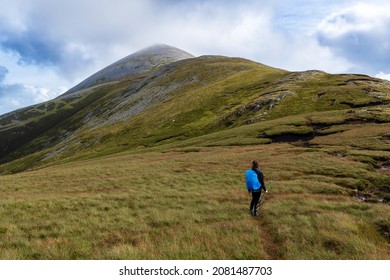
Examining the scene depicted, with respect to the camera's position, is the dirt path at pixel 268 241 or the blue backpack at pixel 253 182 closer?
the dirt path at pixel 268 241

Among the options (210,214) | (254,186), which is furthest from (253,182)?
(210,214)

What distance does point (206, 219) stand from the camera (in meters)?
17.9

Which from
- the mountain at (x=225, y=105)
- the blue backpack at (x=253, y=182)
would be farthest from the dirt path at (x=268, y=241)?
the mountain at (x=225, y=105)

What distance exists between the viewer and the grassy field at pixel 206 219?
39.7 ft

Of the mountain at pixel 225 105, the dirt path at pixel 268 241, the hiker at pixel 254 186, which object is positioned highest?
the mountain at pixel 225 105

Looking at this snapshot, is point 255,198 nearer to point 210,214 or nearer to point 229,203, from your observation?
point 210,214

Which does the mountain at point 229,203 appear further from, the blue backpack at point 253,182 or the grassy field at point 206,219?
the blue backpack at point 253,182

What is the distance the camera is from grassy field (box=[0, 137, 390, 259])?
1209cm

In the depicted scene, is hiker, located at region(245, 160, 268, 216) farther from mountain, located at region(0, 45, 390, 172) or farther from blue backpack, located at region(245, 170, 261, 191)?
mountain, located at region(0, 45, 390, 172)

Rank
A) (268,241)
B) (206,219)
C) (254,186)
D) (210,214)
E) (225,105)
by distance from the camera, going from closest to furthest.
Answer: (268,241) < (206,219) < (254,186) < (210,214) < (225,105)

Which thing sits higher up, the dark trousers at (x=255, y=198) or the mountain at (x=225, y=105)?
the mountain at (x=225, y=105)

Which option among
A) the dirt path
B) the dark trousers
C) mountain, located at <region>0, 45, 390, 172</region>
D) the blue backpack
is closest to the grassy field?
the dirt path
